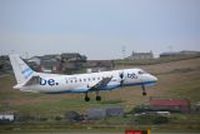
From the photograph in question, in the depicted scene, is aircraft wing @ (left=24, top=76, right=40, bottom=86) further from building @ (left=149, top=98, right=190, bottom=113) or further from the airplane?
building @ (left=149, top=98, right=190, bottom=113)

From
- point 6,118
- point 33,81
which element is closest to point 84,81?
point 33,81

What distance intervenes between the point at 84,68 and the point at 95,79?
1945 cm

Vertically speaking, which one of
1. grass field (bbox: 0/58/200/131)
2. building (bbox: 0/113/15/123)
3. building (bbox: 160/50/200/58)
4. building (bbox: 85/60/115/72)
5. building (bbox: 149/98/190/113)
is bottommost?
building (bbox: 0/113/15/123)

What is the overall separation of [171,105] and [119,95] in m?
10.6

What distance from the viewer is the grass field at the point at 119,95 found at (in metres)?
74.8

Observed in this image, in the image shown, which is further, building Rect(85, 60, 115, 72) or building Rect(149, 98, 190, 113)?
building Rect(85, 60, 115, 72)

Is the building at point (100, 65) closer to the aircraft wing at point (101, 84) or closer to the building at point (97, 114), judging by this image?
the building at point (97, 114)

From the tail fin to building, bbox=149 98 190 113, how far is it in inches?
794

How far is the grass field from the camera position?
245 ft

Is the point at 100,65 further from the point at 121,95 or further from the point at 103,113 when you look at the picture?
the point at 121,95

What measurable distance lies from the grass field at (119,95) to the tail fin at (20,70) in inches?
627

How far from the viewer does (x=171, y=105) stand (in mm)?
71125

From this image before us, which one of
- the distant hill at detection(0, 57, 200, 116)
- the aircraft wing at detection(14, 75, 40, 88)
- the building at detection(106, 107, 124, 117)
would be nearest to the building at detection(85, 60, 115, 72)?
the distant hill at detection(0, 57, 200, 116)

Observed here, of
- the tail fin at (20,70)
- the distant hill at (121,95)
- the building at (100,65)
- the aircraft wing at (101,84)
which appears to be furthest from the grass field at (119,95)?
the aircraft wing at (101,84)
